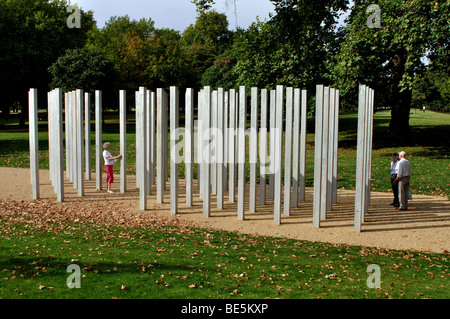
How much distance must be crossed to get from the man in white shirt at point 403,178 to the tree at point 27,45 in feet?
121

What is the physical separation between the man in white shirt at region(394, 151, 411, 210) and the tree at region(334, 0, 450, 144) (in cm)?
934

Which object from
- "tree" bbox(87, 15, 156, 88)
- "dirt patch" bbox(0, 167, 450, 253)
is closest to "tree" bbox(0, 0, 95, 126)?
"tree" bbox(87, 15, 156, 88)

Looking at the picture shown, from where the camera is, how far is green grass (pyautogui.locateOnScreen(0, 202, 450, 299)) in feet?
20.9

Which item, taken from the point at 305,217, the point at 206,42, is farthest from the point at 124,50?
the point at 305,217

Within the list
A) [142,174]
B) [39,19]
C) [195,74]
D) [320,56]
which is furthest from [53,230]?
Result: [195,74]

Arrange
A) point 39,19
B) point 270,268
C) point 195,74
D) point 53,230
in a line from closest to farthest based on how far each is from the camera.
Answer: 1. point 270,268
2. point 53,230
3. point 39,19
4. point 195,74

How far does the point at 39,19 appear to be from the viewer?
44.8 meters

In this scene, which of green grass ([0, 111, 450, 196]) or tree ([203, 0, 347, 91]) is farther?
tree ([203, 0, 347, 91])

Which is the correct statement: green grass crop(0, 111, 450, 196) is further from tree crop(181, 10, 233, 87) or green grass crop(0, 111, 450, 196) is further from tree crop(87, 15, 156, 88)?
tree crop(181, 10, 233, 87)

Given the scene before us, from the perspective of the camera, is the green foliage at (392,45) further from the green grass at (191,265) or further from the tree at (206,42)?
the tree at (206,42)

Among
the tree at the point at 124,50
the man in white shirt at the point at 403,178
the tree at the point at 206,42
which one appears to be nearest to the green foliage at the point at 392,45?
the man in white shirt at the point at 403,178

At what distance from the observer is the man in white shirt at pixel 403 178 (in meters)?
12.7
